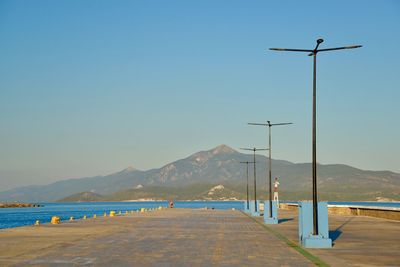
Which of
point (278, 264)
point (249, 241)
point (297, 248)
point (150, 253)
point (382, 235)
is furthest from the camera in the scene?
point (382, 235)

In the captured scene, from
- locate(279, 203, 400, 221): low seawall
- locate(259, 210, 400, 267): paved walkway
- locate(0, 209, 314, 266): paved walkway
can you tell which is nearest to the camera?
locate(0, 209, 314, 266): paved walkway

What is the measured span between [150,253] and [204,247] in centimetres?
370

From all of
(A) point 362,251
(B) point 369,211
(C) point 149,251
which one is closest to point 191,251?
(C) point 149,251

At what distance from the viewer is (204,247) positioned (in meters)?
27.8

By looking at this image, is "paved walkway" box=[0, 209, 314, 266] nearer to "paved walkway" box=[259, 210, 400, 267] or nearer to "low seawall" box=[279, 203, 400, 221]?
"paved walkway" box=[259, 210, 400, 267]

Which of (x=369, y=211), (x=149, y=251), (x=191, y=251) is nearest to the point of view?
(x=149, y=251)

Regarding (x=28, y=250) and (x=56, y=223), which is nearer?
(x=28, y=250)

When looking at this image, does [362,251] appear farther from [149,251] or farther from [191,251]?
[149,251]

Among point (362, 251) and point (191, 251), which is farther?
point (362, 251)

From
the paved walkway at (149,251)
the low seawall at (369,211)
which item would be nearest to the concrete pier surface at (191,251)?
the paved walkway at (149,251)

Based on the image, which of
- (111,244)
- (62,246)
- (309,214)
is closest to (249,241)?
(309,214)

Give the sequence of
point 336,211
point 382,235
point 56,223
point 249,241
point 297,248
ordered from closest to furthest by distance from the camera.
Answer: point 297,248
point 249,241
point 382,235
point 56,223
point 336,211

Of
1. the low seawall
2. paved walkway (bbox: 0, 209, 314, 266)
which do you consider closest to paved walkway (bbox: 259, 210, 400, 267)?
paved walkway (bbox: 0, 209, 314, 266)

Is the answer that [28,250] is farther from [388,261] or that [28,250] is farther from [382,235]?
[382,235]
